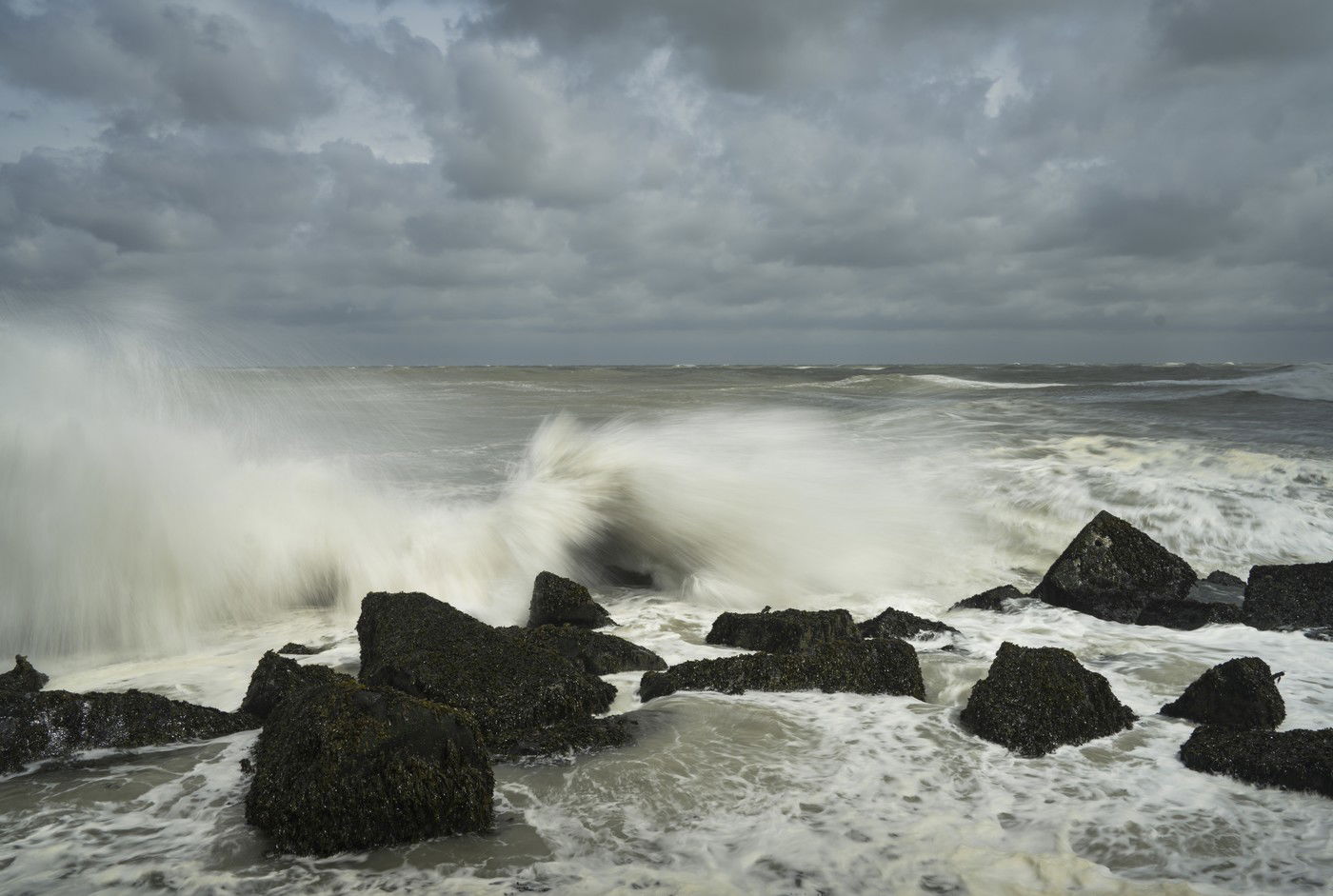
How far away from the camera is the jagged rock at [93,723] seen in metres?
3.53

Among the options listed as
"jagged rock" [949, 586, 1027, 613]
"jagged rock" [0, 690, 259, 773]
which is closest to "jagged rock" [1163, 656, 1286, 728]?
"jagged rock" [949, 586, 1027, 613]

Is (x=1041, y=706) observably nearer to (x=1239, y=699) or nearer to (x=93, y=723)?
(x=1239, y=699)

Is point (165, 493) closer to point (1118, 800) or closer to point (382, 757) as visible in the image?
point (382, 757)

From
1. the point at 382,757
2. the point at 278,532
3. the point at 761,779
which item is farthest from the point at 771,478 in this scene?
the point at 382,757

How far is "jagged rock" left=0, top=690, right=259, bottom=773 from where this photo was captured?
3.53m

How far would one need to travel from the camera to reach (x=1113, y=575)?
20.2ft

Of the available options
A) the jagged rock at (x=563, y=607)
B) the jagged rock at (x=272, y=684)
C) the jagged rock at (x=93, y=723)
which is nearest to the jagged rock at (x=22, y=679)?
the jagged rock at (x=93, y=723)

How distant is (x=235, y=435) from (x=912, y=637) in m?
7.33

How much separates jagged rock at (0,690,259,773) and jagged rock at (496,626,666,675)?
4.81ft

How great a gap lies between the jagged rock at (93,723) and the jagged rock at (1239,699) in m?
4.38

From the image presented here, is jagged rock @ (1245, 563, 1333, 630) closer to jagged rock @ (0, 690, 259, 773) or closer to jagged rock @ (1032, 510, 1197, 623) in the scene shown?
jagged rock @ (1032, 510, 1197, 623)

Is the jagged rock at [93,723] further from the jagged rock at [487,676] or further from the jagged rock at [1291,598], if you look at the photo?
the jagged rock at [1291,598]

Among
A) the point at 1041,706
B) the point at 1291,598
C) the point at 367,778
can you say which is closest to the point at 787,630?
the point at 1041,706

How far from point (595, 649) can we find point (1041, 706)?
2.30 meters
